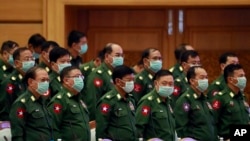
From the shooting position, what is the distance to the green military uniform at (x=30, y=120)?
689 centimetres


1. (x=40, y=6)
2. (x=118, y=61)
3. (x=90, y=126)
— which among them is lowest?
(x=90, y=126)

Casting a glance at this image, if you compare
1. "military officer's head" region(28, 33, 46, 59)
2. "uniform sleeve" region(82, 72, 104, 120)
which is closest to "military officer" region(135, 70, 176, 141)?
"uniform sleeve" region(82, 72, 104, 120)

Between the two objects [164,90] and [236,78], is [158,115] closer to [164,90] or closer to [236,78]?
[164,90]

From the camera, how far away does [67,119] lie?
720cm

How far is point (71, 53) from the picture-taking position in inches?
352

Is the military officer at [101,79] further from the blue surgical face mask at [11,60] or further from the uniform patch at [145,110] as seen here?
the uniform patch at [145,110]

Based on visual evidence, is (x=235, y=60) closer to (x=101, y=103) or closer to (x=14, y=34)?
(x=101, y=103)

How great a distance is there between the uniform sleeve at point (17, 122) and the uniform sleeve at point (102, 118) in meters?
0.70

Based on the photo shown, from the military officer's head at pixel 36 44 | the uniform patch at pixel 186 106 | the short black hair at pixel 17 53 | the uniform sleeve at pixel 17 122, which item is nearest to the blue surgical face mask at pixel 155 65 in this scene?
the uniform patch at pixel 186 106

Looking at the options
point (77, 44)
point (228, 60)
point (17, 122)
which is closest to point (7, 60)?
point (77, 44)

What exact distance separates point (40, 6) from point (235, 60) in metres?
2.77

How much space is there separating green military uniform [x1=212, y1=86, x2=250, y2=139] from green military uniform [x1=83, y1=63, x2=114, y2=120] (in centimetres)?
107

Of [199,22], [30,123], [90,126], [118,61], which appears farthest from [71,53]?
[199,22]

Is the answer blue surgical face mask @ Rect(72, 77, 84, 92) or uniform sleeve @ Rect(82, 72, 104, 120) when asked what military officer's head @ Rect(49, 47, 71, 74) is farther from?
blue surgical face mask @ Rect(72, 77, 84, 92)
